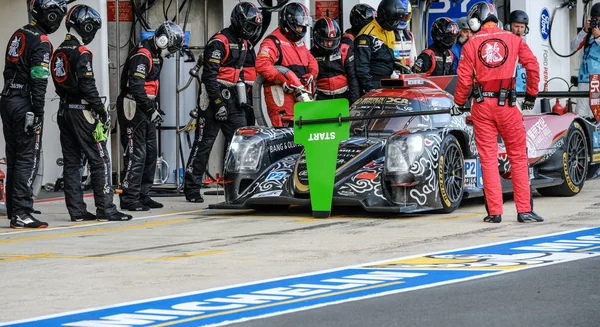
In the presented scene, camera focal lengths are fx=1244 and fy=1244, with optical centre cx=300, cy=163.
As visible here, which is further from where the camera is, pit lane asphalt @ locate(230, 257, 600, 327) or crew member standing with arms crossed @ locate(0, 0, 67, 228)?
crew member standing with arms crossed @ locate(0, 0, 67, 228)

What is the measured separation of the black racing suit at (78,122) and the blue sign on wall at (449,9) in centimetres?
1025

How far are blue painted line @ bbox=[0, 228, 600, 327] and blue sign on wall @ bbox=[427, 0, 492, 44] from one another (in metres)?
12.4

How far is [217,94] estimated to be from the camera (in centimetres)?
1455

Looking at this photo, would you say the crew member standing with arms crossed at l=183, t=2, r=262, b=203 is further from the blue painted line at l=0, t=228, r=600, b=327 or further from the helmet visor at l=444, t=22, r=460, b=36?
the blue painted line at l=0, t=228, r=600, b=327

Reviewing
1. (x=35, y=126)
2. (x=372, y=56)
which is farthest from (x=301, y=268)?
(x=372, y=56)

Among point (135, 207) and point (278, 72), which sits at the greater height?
point (278, 72)

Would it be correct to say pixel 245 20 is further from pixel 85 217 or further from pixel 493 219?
pixel 493 219

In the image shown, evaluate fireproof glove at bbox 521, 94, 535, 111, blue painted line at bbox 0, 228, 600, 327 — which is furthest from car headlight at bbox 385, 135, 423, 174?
blue painted line at bbox 0, 228, 600, 327

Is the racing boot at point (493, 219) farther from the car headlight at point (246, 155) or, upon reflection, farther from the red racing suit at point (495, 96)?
the car headlight at point (246, 155)

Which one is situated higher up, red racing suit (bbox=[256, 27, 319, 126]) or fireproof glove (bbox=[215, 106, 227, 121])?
red racing suit (bbox=[256, 27, 319, 126])

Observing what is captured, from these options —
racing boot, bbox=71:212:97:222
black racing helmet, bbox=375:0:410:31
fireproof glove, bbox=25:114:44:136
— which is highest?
black racing helmet, bbox=375:0:410:31

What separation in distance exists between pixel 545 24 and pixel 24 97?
12.8 m

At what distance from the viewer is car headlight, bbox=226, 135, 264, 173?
12734mm

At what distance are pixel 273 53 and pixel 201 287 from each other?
273 inches
